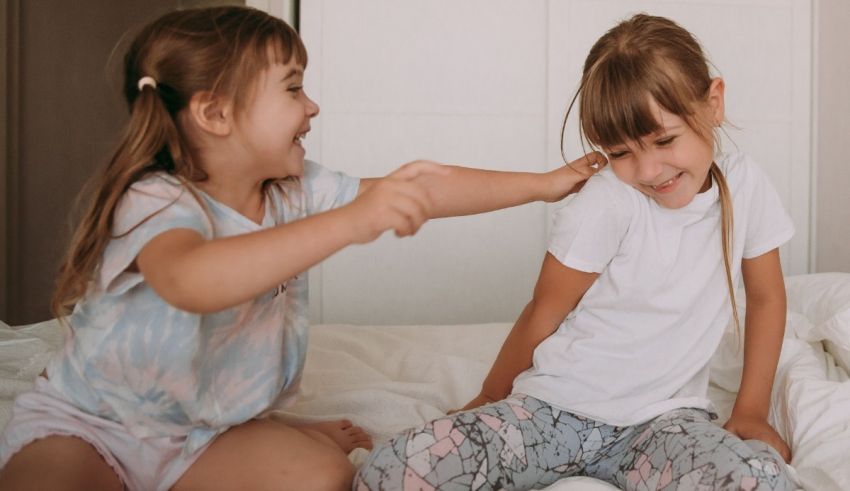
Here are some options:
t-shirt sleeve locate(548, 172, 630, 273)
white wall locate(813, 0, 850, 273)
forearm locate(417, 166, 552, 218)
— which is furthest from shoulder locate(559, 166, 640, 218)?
white wall locate(813, 0, 850, 273)

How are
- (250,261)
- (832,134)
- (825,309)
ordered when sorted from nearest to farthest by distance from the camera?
1. (250,261)
2. (825,309)
3. (832,134)

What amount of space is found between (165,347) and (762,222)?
0.89m

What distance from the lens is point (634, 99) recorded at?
1.12m

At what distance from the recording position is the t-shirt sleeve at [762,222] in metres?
1.23

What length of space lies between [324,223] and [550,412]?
0.49 meters

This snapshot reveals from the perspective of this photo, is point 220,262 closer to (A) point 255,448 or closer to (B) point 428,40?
(A) point 255,448

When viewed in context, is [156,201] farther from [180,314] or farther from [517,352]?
[517,352]

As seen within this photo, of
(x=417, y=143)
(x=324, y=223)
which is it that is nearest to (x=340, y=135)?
(x=417, y=143)

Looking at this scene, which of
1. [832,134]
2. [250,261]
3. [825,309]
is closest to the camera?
[250,261]

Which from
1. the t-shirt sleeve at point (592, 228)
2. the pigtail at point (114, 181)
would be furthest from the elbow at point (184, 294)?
the t-shirt sleeve at point (592, 228)

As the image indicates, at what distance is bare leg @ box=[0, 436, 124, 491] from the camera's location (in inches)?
37.7

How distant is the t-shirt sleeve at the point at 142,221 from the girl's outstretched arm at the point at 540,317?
498 millimetres

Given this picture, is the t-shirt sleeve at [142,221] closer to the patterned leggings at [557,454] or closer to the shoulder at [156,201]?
the shoulder at [156,201]

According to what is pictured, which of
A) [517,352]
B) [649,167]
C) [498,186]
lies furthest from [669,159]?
[517,352]
